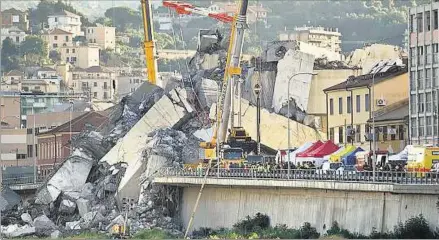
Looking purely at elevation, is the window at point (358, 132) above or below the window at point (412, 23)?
below

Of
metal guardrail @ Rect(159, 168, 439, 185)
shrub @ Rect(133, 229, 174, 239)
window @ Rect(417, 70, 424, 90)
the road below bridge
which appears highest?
window @ Rect(417, 70, 424, 90)

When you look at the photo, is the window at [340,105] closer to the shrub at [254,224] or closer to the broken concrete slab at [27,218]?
the broken concrete slab at [27,218]

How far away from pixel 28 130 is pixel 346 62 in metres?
36.9

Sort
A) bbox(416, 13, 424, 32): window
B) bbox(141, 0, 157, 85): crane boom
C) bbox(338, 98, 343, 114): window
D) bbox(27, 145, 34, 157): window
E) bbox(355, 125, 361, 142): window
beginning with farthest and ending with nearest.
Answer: bbox(27, 145, 34, 157): window
bbox(141, 0, 157, 85): crane boom
bbox(338, 98, 343, 114): window
bbox(355, 125, 361, 142): window
bbox(416, 13, 424, 32): window

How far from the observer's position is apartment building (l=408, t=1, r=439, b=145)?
11225cm

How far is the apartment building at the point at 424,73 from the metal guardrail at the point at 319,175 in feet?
33.6

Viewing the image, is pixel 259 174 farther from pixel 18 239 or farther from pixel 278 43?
pixel 278 43

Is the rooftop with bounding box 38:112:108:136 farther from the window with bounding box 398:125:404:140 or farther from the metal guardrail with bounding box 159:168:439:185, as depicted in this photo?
the window with bounding box 398:125:404:140

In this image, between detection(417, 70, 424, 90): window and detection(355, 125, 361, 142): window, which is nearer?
detection(417, 70, 424, 90): window

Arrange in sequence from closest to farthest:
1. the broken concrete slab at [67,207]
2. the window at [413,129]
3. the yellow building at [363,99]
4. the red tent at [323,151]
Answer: the red tent at [323,151]
the window at [413,129]
the yellow building at [363,99]
the broken concrete slab at [67,207]

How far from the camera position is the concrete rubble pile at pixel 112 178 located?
11712 cm

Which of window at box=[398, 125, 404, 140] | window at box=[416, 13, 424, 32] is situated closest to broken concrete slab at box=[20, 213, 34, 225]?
window at box=[398, 125, 404, 140]

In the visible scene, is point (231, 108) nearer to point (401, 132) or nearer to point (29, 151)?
point (401, 132)

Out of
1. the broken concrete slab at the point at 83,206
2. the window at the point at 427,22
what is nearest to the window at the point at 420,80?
the window at the point at 427,22
